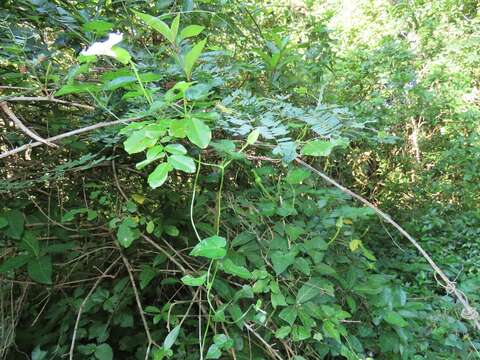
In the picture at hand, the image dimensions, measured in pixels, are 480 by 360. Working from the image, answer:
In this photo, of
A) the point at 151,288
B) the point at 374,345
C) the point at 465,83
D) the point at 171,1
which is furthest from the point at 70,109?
the point at 465,83

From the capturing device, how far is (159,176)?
0.61 m

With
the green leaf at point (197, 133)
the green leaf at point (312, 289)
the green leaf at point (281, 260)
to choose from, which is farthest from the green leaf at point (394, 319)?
the green leaf at point (197, 133)

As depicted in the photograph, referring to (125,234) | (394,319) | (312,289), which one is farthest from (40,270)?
(394,319)

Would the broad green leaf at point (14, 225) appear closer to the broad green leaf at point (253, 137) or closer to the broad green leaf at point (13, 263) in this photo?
the broad green leaf at point (13, 263)

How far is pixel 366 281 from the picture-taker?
1.35 meters

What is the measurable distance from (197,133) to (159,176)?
0.31 feet

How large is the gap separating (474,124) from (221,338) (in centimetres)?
252

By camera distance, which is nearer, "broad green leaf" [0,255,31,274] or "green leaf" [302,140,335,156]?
"green leaf" [302,140,335,156]

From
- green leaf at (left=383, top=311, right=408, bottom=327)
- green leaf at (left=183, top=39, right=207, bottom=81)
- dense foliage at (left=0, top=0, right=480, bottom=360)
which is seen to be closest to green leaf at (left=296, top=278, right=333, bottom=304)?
dense foliage at (left=0, top=0, right=480, bottom=360)

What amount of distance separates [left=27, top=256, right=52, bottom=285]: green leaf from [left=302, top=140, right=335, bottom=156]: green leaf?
0.80 metres

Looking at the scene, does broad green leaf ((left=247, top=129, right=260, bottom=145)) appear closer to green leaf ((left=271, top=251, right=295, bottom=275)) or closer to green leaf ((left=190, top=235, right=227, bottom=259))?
green leaf ((left=190, top=235, right=227, bottom=259))

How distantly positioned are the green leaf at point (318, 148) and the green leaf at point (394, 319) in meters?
0.78

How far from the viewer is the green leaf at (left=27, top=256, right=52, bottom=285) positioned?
1102mm

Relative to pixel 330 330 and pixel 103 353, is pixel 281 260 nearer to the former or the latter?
pixel 330 330
